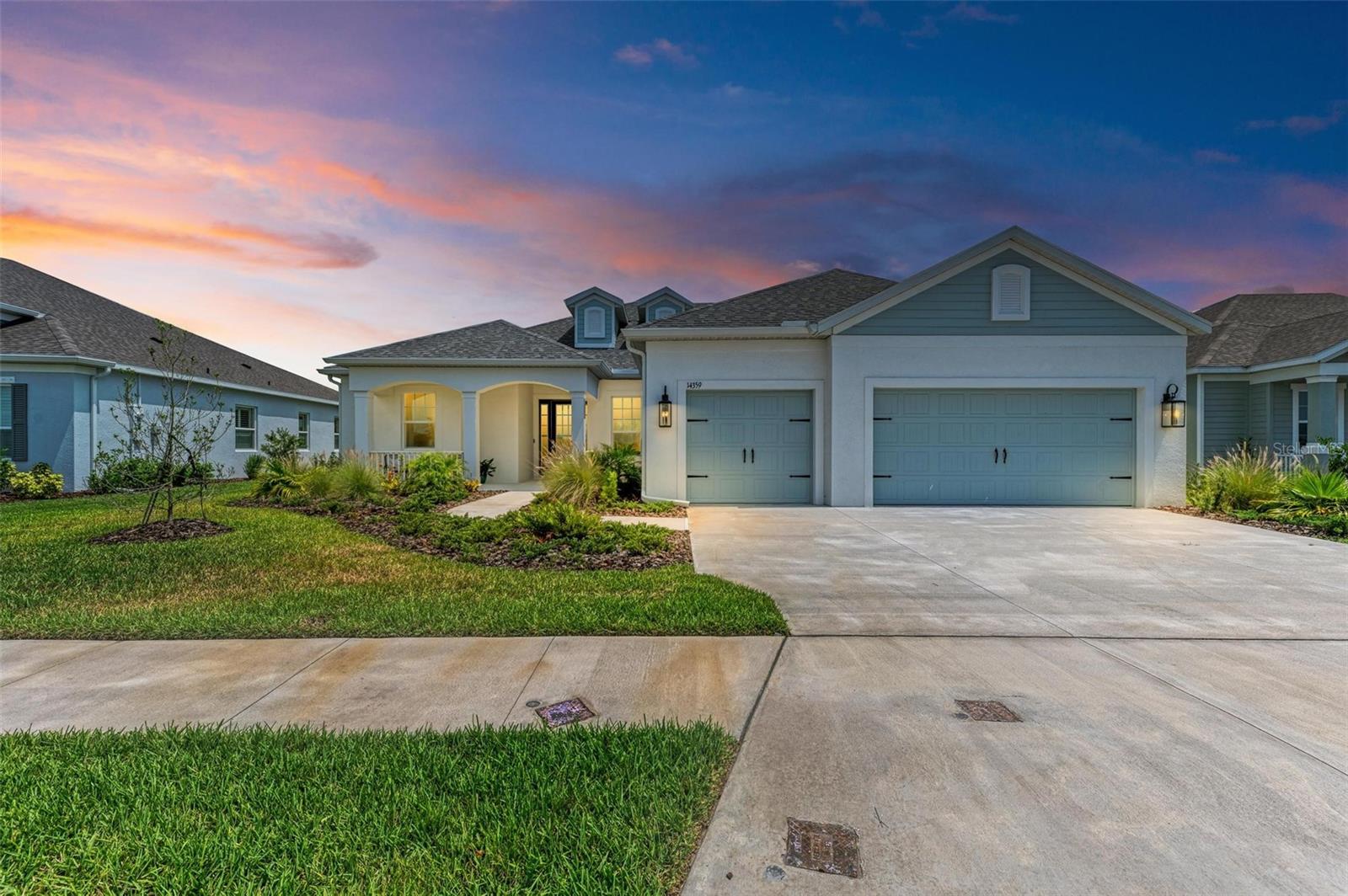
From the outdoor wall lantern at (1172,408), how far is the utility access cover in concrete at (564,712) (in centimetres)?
1204

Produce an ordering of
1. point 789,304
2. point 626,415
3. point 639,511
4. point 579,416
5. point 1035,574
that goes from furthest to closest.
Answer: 1. point 626,415
2. point 579,416
3. point 789,304
4. point 639,511
5. point 1035,574

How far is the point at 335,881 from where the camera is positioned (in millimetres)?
1669

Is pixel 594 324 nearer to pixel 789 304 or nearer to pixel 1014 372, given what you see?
pixel 789 304

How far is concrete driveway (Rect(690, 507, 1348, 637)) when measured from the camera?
4.12m

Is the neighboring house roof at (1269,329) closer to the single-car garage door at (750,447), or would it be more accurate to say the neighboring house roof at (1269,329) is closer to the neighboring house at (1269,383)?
the neighboring house at (1269,383)

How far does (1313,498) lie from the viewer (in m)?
8.87

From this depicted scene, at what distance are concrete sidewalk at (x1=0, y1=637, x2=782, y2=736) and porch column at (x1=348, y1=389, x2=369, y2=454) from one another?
431 inches

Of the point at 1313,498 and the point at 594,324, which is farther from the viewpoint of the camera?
the point at 594,324

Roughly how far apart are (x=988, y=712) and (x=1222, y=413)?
17.1 meters

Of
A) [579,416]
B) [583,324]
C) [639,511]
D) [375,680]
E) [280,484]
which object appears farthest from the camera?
[583,324]

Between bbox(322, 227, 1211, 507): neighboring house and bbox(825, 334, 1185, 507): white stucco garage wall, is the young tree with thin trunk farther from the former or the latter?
bbox(825, 334, 1185, 507): white stucco garage wall

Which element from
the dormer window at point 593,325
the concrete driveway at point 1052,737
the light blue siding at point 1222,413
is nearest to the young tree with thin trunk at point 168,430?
the concrete driveway at point 1052,737

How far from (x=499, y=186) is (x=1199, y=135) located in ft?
46.0

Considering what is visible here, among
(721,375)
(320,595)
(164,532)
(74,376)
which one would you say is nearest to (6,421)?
(74,376)
